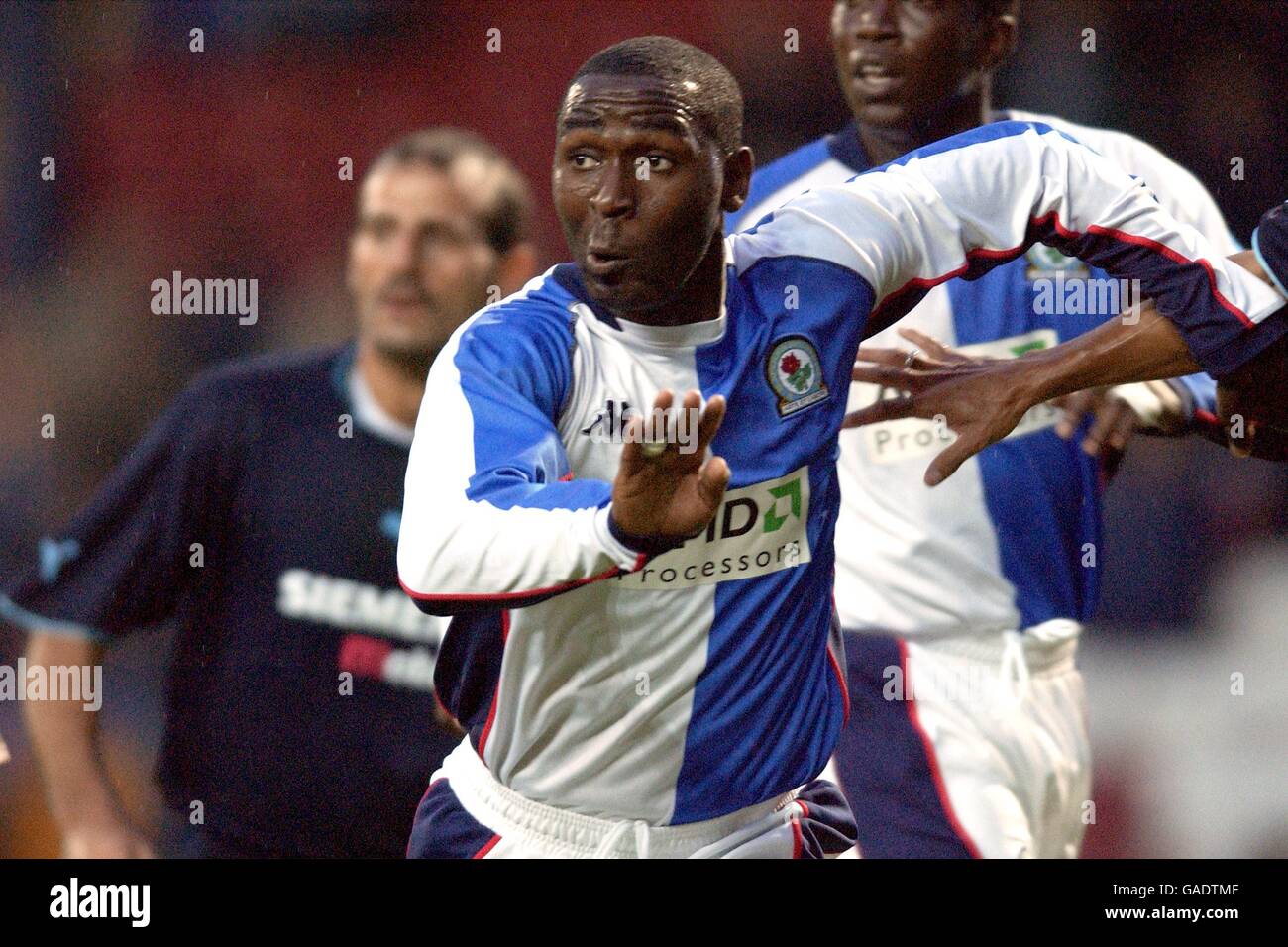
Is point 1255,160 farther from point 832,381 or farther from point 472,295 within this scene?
point 832,381

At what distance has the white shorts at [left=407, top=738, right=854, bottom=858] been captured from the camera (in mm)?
2328

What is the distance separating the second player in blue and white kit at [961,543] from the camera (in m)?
3.30

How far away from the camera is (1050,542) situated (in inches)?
134

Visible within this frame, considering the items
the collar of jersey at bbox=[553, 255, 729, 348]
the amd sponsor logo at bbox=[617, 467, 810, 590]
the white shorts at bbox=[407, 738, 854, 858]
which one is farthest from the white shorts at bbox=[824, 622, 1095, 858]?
the collar of jersey at bbox=[553, 255, 729, 348]

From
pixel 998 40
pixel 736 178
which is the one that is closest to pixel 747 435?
pixel 736 178

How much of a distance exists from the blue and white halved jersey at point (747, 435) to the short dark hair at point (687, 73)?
0.60 ft

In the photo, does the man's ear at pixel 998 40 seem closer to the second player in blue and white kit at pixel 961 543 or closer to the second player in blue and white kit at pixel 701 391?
the second player in blue and white kit at pixel 961 543

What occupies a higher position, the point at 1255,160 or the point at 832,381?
the point at 1255,160

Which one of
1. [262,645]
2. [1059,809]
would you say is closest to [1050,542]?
[1059,809]

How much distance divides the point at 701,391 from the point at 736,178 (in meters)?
0.31

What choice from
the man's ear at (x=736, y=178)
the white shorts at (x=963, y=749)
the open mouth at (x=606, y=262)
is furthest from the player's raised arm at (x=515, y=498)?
the white shorts at (x=963, y=749)

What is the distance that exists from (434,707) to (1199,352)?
181cm

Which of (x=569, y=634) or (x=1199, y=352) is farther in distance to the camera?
(x=1199, y=352)

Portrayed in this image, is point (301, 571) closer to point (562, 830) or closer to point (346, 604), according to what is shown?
point (346, 604)
